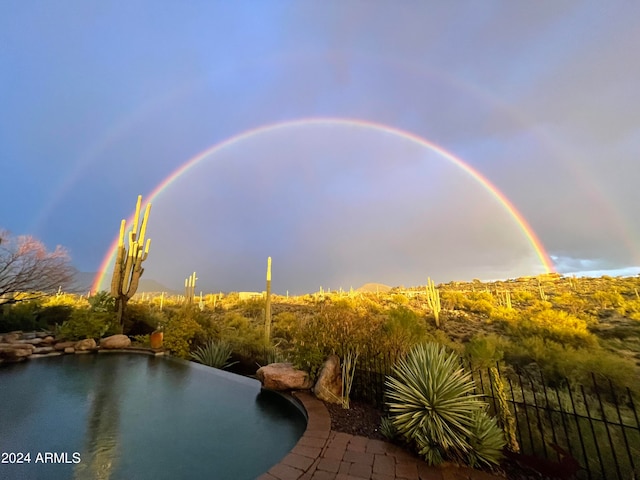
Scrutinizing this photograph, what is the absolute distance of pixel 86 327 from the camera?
1154 cm

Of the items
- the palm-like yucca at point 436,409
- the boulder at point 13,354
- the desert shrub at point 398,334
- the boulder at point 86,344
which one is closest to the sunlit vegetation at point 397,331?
the desert shrub at point 398,334

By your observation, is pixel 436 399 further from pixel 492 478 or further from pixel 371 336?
pixel 371 336

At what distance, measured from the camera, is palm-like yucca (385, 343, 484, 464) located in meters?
3.72

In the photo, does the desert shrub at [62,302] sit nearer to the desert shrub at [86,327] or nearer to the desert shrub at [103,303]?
the desert shrub at [103,303]

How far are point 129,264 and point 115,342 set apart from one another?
13.0 ft

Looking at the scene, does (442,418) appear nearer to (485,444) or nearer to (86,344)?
(485,444)

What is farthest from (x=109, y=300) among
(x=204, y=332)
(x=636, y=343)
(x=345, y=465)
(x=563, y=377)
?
(x=636, y=343)

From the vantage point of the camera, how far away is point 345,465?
3.53 meters

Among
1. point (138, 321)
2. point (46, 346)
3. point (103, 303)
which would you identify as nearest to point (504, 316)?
point (138, 321)

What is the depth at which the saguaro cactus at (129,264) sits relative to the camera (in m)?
13.2

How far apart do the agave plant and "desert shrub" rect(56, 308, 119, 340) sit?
17.3 feet

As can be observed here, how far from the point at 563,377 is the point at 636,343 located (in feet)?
21.7

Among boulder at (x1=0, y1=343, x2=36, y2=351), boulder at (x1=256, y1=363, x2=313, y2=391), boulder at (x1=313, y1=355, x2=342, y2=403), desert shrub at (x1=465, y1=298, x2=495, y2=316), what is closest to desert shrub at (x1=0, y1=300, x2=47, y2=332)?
boulder at (x1=0, y1=343, x2=36, y2=351)

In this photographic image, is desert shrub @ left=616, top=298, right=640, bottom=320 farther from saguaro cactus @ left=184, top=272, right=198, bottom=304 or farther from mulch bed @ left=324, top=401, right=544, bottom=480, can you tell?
saguaro cactus @ left=184, top=272, right=198, bottom=304
